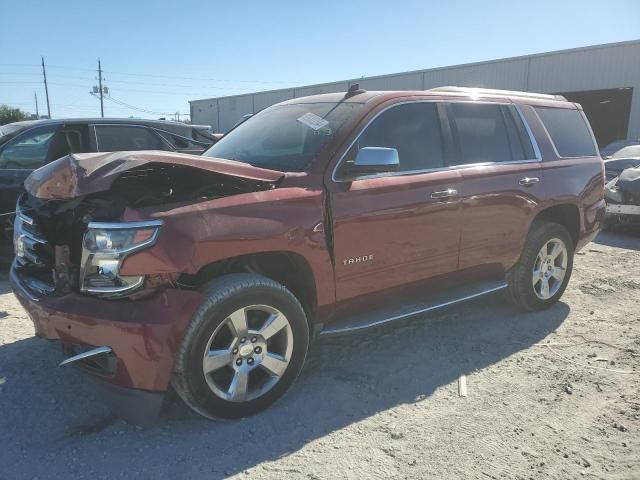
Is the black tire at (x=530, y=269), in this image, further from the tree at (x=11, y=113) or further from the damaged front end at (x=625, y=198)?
the tree at (x=11, y=113)

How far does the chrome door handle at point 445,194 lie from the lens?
3.73 metres

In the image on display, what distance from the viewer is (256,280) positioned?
2906 mm

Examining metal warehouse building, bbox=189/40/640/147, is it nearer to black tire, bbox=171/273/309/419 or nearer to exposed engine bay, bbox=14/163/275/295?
exposed engine bay, bbox=14/163/275/295

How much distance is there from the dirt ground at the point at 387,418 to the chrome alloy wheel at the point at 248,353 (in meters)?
0.20

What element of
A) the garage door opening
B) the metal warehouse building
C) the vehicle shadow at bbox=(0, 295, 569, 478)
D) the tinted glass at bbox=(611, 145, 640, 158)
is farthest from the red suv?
the garage door opening

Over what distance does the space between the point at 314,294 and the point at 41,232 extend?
1689mm

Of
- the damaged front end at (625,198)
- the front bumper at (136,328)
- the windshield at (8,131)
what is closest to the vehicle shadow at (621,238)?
the damaged front end at (625,198)

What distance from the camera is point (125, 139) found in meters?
6.53

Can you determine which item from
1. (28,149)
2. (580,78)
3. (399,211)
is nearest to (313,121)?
(399,211)

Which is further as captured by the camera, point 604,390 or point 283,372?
point 604,390

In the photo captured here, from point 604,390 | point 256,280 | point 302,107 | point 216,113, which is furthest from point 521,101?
point 216,113

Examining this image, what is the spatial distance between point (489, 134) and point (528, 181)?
52cm

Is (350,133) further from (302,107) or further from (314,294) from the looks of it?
(314,294)

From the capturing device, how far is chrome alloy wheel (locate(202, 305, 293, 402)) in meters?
2.85
